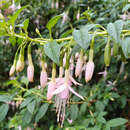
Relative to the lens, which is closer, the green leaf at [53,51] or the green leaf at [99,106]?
the green leaf at [53,51]

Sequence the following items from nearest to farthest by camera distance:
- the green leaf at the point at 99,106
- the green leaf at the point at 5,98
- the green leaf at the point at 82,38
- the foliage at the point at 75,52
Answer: the green leaf at the point at 82,38 → the foliage at the point at 75,52 → the green leaf at the point at 5,98 → the green leaf at the point at 99,106

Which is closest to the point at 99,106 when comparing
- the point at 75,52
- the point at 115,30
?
the point at 75,52

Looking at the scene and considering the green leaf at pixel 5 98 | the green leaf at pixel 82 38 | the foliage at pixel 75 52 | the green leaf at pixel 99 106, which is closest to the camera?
the green leaf at pixel 82 38

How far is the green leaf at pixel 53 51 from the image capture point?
0.48 metres

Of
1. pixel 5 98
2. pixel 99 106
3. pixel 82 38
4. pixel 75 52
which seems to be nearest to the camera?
pixel 82 38

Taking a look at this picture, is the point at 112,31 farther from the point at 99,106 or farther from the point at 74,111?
the point at 99,106

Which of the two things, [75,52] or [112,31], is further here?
[75,52]

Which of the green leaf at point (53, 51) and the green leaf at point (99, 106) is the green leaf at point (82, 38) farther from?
the green leaf at point (99, 106)

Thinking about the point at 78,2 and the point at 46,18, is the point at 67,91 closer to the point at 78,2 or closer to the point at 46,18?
the point at 78,2

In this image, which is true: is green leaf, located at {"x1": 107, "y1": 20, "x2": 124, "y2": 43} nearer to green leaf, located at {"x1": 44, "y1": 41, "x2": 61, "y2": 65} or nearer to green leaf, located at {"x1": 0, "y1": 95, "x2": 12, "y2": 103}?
green leaf, located at {"x1": 44, "y1": 41, "x2": 61, "y2": 65}

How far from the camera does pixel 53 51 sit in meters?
0.50

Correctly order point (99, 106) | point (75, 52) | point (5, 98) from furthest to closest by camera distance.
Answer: point (99, 106) → point (5, 98) → point (75, 52)

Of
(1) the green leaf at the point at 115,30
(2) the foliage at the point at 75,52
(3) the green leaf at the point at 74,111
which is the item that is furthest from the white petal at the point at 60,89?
(3) the green leaf at the point at 74,111

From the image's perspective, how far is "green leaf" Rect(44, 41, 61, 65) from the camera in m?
0.48
